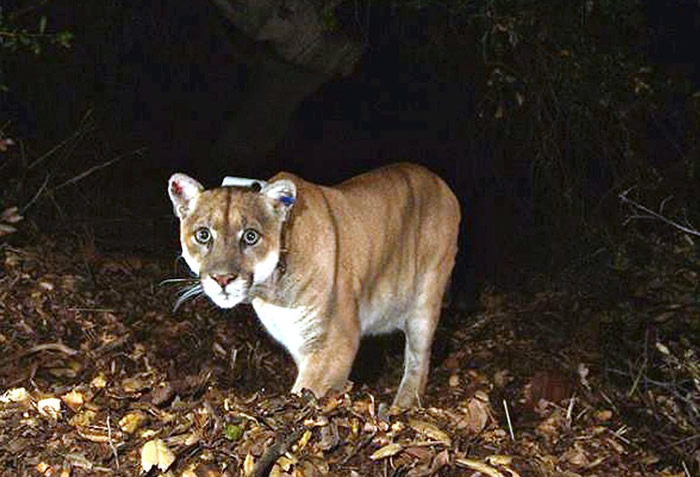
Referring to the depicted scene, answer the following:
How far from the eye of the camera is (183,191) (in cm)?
618

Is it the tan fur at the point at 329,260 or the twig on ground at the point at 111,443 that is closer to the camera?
the twig on ground at the point at 111,443

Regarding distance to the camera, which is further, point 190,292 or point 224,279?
point 190,292

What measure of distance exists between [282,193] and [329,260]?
53cm

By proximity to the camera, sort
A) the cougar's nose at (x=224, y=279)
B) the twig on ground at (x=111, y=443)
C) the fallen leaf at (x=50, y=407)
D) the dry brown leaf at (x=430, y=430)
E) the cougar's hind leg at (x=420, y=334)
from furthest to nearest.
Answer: the cougar's hind leg at (x=420, y=334) < the cougar's nose at (x=224, y=279) < the fallen leaf at (x=50, y=407) < the dry brown leaf at (x=430, y=430) < the twig on ground at (x=111, y=443)

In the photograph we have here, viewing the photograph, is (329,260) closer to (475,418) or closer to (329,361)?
(329,361)

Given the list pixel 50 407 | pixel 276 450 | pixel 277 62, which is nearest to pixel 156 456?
pixel 276 450

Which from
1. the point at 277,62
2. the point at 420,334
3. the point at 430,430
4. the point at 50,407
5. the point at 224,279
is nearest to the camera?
the point at 430,430

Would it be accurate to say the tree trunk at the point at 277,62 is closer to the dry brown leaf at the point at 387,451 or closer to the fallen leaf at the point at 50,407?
the fallen leaf at the point at 50,407

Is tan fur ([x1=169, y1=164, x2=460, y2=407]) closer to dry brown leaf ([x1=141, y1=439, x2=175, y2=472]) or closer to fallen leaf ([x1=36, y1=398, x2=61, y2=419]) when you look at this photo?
fallen leaf ([x1=36, y1=398, x2=61, y2=419])

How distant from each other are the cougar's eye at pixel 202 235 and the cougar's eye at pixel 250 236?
0.18 meters

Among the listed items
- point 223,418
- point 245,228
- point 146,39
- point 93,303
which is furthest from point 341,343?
point 146,39

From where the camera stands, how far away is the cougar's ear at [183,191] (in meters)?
6.14

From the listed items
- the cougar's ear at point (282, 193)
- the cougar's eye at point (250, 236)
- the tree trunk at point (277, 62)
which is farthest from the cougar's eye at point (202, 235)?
the tree trunk at point (277, 62)

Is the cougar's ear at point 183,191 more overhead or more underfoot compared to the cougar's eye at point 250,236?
more overhead
